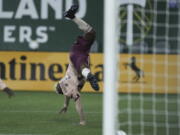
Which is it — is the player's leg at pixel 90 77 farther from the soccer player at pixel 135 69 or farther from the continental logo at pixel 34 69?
the continental logo at pixel 34 69

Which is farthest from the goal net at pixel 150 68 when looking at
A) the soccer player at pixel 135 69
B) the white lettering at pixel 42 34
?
the white lettering at pixel 42 34

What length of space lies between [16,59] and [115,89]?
11.0 m

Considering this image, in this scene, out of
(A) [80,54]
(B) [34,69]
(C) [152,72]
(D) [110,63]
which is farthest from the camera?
(B) [34,69]

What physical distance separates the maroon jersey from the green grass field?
885 millimetres

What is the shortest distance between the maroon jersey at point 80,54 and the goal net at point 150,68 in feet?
1.97

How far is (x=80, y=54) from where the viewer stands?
11.5 metres

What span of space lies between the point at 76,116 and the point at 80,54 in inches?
57.6

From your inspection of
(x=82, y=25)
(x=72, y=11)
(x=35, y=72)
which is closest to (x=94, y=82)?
(x=82, y=25)

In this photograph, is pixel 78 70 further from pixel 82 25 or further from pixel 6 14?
pixel 6 14

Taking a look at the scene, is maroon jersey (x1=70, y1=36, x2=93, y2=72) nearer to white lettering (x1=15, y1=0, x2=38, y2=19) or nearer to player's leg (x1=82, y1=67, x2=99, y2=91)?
player's leg (x1=82, y1=67, x2=99, y2=91)

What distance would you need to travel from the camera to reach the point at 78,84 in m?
11.7

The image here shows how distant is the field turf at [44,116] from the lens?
1055 cm

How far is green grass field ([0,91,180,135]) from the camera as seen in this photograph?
10.5 meters

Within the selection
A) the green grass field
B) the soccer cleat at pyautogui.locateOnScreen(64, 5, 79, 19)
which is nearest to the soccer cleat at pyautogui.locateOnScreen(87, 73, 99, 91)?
the green grass field
